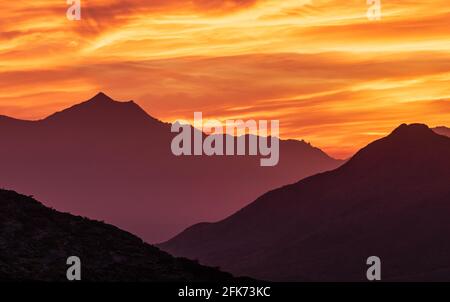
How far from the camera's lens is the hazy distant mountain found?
51531mm

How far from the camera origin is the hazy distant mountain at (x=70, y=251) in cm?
5153

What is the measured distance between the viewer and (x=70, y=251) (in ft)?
178
